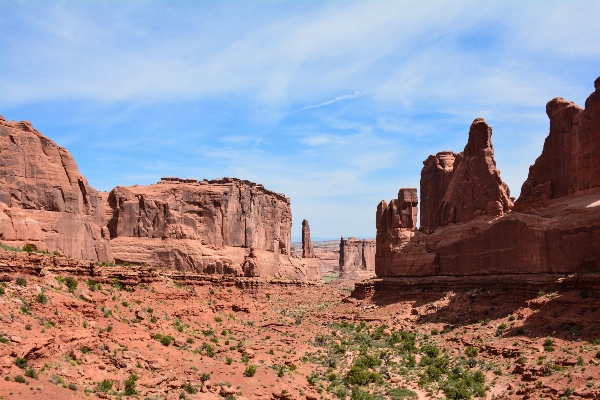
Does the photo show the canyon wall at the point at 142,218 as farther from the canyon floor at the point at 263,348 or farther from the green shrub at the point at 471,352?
the green shrub at the point at 471,352

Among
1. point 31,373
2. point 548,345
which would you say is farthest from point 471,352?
point 31,373

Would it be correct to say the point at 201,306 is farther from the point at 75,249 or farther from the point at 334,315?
the point at 334,315

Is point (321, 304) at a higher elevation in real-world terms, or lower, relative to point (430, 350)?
higher

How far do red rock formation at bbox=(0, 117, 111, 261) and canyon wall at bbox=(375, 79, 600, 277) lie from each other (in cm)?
2827

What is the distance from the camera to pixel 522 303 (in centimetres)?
4000

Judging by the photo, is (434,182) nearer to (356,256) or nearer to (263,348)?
(263,348)

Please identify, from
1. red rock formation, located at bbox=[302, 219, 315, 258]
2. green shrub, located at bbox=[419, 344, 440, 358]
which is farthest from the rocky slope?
red rock formation, located at bbox=[302, 219, 315, 258]

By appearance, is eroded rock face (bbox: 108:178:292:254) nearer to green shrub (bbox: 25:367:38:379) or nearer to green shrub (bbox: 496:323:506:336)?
green shrub (bbox: 496:323:506:336)

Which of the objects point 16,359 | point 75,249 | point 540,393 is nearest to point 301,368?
point 540,393

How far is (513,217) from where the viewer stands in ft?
146

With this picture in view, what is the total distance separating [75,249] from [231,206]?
33048 mm

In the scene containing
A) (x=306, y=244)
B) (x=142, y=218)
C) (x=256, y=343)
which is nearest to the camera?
(x=256, y=343)

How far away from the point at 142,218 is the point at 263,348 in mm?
32522

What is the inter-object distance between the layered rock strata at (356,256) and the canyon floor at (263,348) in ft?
332
